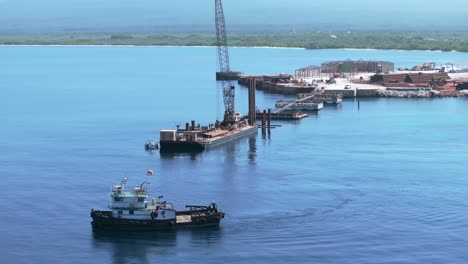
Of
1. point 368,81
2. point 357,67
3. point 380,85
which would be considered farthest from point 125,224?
point 357,67

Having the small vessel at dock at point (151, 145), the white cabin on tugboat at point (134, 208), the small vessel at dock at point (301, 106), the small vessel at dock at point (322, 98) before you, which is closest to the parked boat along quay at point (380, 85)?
the small vessel at dock at point (322, 98)

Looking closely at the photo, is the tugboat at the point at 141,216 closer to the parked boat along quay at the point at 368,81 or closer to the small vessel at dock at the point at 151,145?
the small vessel at dock at the point at 151,145

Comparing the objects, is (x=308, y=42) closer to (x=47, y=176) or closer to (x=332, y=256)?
(x=47, y=176)

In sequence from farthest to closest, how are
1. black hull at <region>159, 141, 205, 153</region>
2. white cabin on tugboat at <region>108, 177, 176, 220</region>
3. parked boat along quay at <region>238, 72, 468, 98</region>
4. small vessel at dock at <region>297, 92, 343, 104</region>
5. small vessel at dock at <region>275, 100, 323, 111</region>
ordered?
parked boat along quay at <region>238, 72, 468, 98</region>
small vessel at dock at <region>297, 92, 343, 104</region>
small vessel at dock at <region>275, 100, 323, 111</region>
black hull at <region>159, 141, 205, 153</region>
white cabin on tugboat at <region>108, 177, 176, 220</region>

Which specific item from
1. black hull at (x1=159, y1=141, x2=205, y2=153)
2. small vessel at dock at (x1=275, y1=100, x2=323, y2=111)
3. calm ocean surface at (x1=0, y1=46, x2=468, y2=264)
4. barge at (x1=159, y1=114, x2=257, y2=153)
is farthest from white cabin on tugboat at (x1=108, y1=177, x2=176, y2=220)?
small vessel at dock at (x1=275, y1=100, x2=323, y2=111)

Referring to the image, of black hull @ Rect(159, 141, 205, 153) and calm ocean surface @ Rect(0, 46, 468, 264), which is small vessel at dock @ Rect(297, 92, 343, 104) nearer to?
calm ocean surface @ Rect(0, 46, 468, 264)
